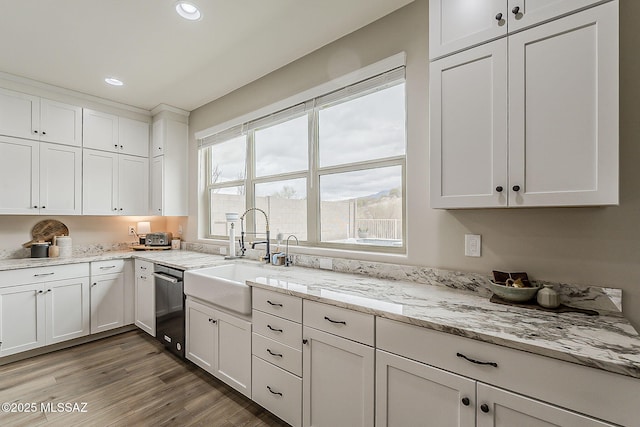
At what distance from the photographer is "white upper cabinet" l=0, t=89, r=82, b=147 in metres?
2.91

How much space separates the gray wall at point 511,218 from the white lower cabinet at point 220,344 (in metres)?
0.93

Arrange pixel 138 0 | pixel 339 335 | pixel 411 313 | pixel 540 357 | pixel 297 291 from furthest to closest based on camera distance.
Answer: pixel 138 0, pixel 297 291, pixel 339 335, pixel 411 313, pixel 540 357

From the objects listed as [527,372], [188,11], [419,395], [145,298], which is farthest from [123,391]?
[188,11]

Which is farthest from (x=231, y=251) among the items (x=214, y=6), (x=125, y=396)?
(x=214, y=6)

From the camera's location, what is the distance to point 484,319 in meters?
1.24

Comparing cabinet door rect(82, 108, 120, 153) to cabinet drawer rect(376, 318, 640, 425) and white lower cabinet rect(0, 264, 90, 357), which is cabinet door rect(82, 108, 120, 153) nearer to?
white lower cabinet rect(0, 264, 90, 357)

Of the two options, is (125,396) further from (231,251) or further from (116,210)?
(116,210)

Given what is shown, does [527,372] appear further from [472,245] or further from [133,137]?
[133,137]

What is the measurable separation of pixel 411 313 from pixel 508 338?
38 cm

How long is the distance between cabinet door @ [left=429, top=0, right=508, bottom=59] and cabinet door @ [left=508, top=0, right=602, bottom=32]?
0.12 ft

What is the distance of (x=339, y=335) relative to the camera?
1527 mm

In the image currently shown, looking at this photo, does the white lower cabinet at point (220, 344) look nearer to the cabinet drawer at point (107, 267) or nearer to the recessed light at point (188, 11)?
the cabinet drawer at point (107, 267)

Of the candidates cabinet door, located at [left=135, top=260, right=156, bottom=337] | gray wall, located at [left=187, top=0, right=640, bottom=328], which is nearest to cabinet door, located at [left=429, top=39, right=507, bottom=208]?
gray wall, located at [left=187, top=0, right=640, bottom=328]

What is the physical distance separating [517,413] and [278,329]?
1.23 metres
